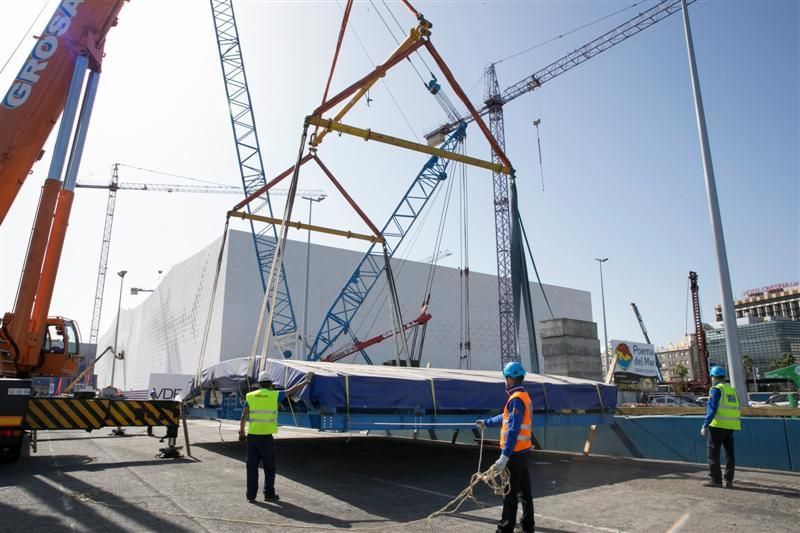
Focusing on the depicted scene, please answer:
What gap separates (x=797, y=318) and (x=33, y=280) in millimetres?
188605

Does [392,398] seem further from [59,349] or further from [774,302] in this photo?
[774,302]

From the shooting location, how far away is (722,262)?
1260 centimetres

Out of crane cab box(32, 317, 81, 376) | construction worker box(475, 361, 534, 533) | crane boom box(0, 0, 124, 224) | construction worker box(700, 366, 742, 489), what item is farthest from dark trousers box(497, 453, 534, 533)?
crane cab box(32, 317, 81, 376)

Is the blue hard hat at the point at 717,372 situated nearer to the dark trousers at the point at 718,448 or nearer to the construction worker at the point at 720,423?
the construction worker at the point at 720,423

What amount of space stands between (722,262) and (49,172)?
15361 millimetres

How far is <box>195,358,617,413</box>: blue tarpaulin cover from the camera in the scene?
874cm

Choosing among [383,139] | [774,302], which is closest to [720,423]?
[383,139]

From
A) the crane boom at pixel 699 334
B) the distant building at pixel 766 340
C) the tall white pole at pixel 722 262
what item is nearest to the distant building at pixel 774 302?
the distant building at pixel 766 340

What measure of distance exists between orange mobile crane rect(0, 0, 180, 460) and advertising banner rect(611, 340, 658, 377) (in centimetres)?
4300

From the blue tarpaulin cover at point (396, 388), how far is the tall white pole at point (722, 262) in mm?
2931

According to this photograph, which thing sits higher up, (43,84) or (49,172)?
(43,84)

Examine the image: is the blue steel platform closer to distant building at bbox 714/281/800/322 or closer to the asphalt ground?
the asphalt ground

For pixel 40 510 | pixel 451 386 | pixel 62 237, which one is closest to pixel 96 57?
pixel 62 237

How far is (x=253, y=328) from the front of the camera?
44812 mm
